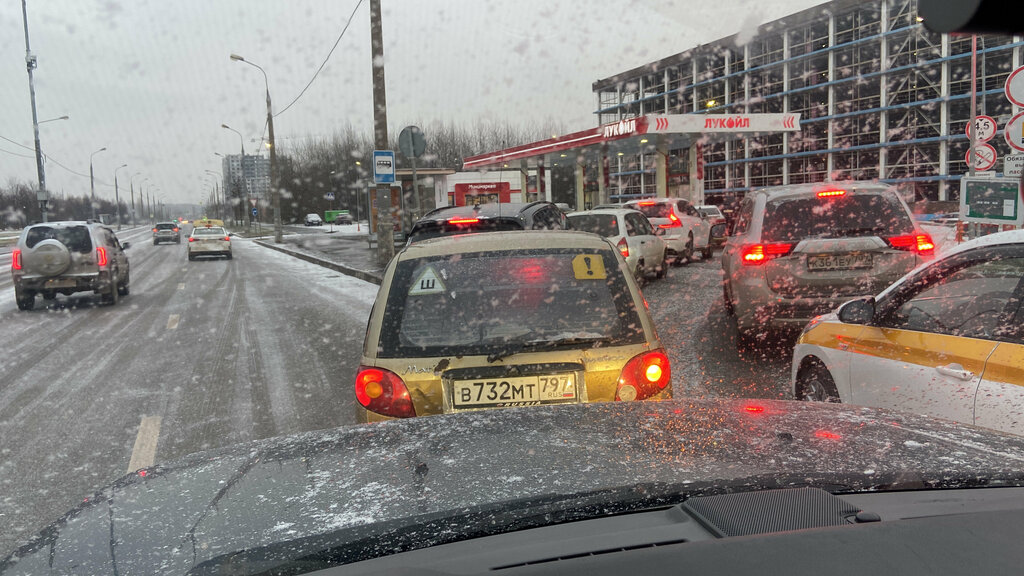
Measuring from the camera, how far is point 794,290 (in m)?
6.58

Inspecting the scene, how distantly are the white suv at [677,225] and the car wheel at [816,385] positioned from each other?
1199 centimetres

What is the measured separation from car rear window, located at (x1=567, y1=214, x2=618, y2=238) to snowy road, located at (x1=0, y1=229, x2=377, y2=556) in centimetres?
414

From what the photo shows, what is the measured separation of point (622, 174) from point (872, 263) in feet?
243

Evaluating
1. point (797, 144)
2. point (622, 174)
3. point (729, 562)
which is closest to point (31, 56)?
point (729, 562)

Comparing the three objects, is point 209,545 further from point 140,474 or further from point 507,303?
point 507,303

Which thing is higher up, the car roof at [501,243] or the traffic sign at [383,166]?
the traffic sign at [383,166]

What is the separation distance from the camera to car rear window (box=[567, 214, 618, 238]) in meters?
13.2

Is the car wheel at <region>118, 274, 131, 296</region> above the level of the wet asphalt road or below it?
above

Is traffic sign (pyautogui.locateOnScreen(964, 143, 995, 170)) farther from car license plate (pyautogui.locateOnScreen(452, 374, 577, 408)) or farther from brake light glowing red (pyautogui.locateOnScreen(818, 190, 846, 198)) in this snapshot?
car license plate (pyautogui.locateOnScreen(452, 374, 577, 408))

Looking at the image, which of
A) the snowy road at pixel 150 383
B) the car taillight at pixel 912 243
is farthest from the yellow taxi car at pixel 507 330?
the car taillight at pixel 912 243

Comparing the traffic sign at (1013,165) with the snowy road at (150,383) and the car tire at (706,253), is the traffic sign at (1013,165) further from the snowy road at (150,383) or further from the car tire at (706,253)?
the snowy road at (150,383)

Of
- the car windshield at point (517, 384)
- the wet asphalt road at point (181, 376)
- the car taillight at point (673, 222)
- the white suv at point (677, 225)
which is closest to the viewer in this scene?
the car windshield at point (517, 384)

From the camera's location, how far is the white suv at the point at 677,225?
17344 millimetres

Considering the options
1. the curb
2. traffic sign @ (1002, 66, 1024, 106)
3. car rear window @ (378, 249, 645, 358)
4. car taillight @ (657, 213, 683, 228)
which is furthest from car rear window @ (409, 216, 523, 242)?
car taillight @ (657, 213, 683, 228)
